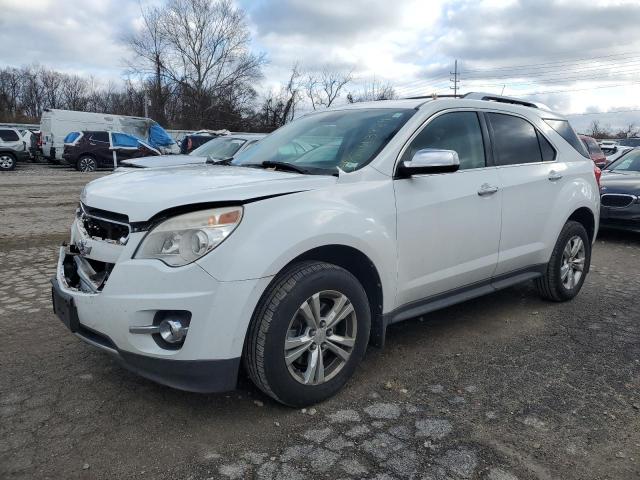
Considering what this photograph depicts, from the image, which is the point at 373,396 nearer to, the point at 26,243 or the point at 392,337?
the point at 392,337

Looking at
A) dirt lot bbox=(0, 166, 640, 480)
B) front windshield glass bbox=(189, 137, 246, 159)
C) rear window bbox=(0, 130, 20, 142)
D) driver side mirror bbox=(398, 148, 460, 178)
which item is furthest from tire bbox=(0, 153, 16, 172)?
driver side mirror bbox=(398, 148, 460, 178)

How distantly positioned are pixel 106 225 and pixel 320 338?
1.28m

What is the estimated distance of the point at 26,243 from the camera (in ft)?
23.2

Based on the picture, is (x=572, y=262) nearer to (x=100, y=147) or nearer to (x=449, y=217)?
(x=449, y=217)

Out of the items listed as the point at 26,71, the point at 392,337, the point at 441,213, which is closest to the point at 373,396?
the point at 392,337

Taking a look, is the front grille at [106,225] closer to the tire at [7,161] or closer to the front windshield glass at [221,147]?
the front windshield glass at [221,147]

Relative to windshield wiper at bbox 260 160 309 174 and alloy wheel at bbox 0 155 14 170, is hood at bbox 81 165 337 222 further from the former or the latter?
alloy wheel at bbox 0 155 14 170

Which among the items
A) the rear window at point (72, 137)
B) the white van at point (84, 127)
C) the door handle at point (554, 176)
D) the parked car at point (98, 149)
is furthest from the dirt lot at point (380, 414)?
the white van at point (84, 127)

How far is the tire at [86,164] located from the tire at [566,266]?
66.9 feet

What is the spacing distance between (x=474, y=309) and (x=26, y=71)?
72161 millimetres

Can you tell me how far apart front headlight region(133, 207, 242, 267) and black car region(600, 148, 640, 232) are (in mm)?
7473

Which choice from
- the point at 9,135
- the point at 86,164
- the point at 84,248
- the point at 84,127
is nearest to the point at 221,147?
the point at 84,248

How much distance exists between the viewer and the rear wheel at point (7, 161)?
2091 centimetres

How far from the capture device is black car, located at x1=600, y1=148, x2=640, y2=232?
8.05m
